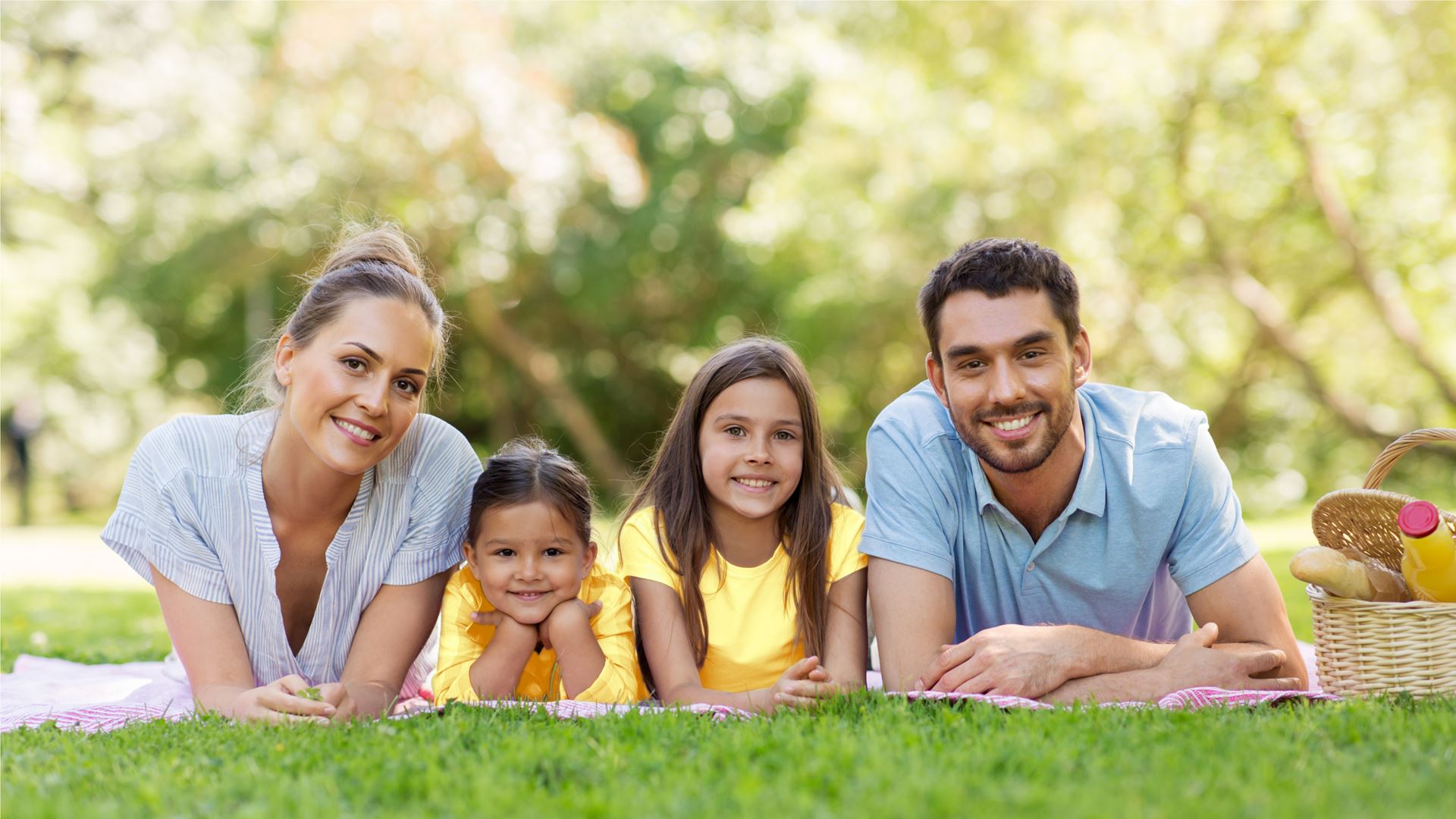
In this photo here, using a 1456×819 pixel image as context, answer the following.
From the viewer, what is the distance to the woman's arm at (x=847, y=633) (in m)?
4.07

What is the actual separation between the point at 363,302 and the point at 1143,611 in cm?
299

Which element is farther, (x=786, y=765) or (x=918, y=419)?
(x=918, y=419)

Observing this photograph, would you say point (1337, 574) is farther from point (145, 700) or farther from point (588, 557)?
point (145, 700)

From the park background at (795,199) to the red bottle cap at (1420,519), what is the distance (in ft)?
13.0

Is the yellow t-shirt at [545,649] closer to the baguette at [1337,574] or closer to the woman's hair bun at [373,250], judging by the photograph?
the woman's hair bun at [373,250]

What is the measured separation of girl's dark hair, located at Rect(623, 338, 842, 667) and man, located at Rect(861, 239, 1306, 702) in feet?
0.85

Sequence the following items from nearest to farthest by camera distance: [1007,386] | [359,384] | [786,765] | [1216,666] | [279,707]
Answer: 1. [786,765]
2. [279,707]
3. [1216,666]
4. [1007,386]
5. [359,384]

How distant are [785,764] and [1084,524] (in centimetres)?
167

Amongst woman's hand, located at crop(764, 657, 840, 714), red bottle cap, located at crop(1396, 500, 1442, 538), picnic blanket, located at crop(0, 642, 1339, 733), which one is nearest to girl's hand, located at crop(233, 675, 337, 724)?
picnic blanket, located at crop(0, 642, 1339, 733)

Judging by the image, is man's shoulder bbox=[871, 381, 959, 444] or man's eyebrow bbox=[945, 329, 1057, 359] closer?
man's eyebrow bbox=[945, 329, 1057, 359]

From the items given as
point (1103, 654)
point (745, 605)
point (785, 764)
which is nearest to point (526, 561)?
point (745, 605)

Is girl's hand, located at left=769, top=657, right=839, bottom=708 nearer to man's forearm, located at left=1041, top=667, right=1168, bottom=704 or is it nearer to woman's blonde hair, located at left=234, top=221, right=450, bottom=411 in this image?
man's forearm, located at left=1041, top=667, right=1168, bottom=704

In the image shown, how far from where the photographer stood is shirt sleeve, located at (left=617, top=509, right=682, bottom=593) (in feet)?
14.0

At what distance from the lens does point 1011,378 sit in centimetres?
390
